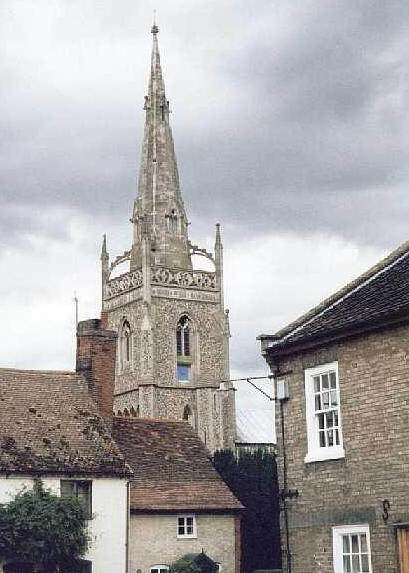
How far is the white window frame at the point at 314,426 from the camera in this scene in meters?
19.2

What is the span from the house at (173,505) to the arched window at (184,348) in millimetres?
35976

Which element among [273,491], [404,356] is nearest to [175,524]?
[273,491]

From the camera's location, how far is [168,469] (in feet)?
125

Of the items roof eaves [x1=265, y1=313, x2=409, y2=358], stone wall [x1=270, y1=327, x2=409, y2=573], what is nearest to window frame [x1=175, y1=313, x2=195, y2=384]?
roof eaves [x1=265, y1=313, x2=409, y2=358]

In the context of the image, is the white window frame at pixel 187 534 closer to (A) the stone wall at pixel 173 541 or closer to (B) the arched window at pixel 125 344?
(A) the stone wall at pixel 173 541

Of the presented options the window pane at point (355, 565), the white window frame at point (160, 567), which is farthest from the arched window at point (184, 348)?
the window pane at point (355, 565)

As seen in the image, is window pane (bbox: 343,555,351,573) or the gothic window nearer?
window pane (bbox: 343,555,351,573)

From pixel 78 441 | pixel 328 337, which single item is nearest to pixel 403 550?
pixel 328 337

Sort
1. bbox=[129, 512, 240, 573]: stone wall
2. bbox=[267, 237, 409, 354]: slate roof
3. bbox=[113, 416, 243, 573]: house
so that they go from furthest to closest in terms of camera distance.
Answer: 1. bbox=[113, 416, 243, 573]: house
2. bbox=[129, 512, 240, 573]: stone wall
3. bbox=[267, 237, 409, 354]: slate roof

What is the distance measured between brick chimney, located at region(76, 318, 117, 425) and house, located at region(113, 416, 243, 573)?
272cm

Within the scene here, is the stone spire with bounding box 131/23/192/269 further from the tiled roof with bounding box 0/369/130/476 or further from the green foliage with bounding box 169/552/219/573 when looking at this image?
the green foliage with bounding box 169/552/219/573

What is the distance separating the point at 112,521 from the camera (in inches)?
1296

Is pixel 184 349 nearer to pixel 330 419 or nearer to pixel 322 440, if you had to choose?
pixel 322 440

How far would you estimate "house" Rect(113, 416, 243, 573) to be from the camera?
35062 mm
